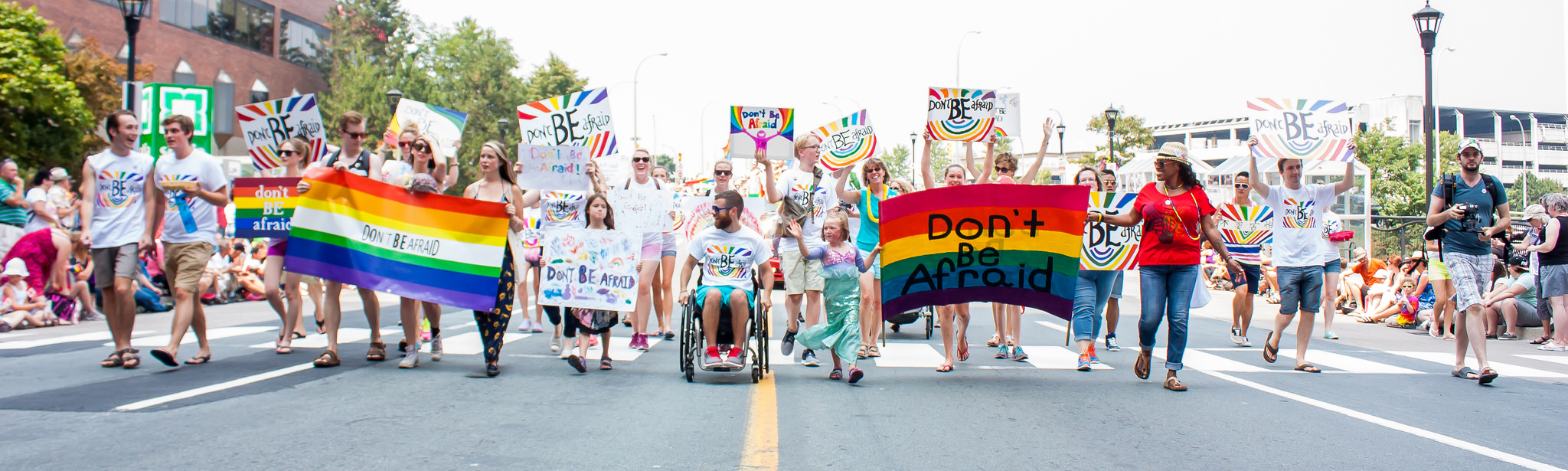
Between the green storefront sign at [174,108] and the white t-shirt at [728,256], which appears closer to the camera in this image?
the white t-shirt at [728,256]

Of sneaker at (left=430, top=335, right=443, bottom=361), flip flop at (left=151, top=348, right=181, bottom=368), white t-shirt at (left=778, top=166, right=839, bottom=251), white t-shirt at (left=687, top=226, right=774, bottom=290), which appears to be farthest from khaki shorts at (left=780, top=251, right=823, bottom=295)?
flip flop at (left=151, top=348, right=181, bottom=368)

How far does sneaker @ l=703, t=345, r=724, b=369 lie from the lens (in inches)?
292

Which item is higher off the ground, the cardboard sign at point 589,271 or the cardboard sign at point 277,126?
the cardboard sign at point 277,126

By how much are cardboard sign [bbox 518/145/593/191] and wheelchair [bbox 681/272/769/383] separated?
258cm

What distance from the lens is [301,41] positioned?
51.5m

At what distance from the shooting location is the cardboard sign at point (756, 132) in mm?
12703

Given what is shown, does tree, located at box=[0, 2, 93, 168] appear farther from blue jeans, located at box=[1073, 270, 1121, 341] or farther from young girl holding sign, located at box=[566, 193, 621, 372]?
blue jeans, located at box=[1073, 270, 1121, 341]

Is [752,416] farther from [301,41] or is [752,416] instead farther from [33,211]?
[301,41]

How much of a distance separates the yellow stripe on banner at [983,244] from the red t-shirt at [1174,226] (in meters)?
0.54

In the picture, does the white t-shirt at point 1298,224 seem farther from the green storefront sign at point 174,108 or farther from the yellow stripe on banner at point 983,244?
the green storefront sign at point 174,108

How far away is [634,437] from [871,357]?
14.1 ft

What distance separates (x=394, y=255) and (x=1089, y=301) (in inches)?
221

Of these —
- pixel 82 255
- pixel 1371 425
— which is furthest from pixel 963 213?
pixel 82 255

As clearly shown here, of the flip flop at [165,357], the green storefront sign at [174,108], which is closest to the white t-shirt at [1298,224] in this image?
the flip flop at [165,357]
